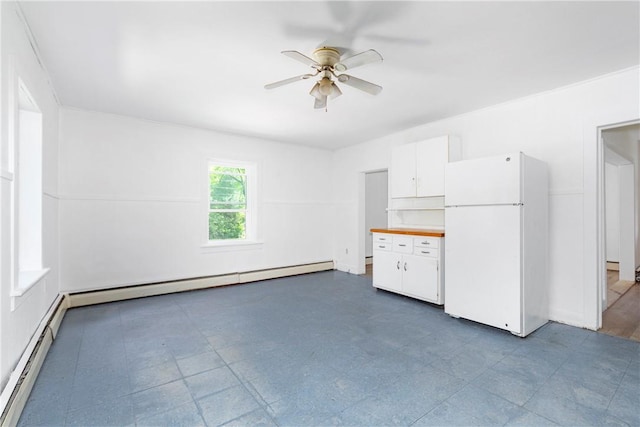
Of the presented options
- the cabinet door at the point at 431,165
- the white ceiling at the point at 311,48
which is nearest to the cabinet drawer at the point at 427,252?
the cabinet door at the point at 431,165

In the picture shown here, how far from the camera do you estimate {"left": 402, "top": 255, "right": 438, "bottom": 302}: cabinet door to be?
145 inches

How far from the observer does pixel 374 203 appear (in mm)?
7148

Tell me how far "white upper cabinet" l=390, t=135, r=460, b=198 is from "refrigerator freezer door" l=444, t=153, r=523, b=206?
0.66 meters

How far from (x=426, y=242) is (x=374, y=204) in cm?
338

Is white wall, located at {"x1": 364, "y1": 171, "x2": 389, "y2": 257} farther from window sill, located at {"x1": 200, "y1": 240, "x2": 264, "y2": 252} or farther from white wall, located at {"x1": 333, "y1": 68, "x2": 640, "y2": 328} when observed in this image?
white wall, located at {"x1": 333, "y1": 68, "x2": 640, "y2": 328}

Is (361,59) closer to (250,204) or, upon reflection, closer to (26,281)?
(26,281)

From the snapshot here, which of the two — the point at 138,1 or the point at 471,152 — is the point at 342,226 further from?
the point at 138,1

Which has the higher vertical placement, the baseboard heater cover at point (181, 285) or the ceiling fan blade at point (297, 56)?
the ceiling fan blade at point (297, 56)

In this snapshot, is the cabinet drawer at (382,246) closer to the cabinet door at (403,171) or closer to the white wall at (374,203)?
the cabinet door at (403,171)

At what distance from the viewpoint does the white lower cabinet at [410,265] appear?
12.1ft

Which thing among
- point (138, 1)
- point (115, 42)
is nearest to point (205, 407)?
point (138, 1)

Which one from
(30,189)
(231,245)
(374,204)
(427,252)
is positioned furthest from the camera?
(374,204)

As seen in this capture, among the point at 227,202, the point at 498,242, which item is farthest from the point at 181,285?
the point at 498,242

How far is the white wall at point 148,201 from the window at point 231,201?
181 mm
